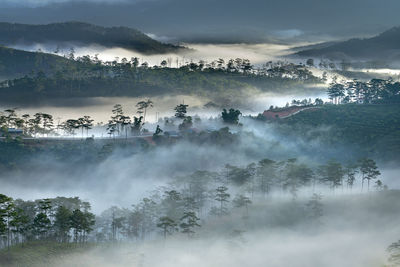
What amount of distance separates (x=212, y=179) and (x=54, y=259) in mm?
54717

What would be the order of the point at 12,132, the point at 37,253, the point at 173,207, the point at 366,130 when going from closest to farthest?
the point at 37,253
the point at 173,207
the point at 366,130
the point at 12,132

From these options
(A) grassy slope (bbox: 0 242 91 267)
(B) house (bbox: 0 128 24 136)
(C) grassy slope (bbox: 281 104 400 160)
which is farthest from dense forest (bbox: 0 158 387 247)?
(B) house (bbox: 0 128 24 136)

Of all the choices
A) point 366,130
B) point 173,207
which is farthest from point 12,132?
point 366,130

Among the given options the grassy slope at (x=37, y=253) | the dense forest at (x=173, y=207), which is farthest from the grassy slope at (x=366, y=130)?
the grassy slope at (x=37, y=253)

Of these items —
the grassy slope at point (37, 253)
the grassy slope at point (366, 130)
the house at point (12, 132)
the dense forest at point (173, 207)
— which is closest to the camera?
the grassy slope at point (37, 253)

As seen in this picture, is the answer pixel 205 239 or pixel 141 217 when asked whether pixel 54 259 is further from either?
pixel 205 239

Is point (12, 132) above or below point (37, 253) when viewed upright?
above

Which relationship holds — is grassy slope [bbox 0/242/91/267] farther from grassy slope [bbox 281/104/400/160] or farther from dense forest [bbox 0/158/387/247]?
grassy slope [bbox 281/104/400/160]

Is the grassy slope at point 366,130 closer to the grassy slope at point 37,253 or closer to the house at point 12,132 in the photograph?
the house at point 12,132

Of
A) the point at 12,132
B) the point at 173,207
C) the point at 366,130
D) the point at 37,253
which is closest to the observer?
the point at 37,253

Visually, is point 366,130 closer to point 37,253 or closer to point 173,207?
point 173,207

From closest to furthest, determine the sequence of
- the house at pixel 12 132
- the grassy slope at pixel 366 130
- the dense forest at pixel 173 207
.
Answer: the dense forest at pixel 173 207, the grassy slope at pixel 366 130, the house at pixel 12 132

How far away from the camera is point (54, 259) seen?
318ft

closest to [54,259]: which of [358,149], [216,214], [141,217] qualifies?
[141,217]
